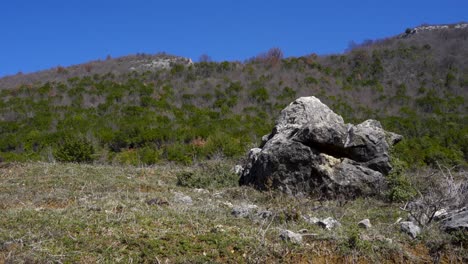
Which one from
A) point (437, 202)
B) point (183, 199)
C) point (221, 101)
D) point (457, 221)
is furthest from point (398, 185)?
point (221, 101)

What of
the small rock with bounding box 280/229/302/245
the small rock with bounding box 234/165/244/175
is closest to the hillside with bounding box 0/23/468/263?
the small rock with bounding box 280/229/302/245

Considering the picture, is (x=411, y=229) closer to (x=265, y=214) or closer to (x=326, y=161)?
(x=265, y=214)

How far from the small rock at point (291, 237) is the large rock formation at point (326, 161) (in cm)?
228

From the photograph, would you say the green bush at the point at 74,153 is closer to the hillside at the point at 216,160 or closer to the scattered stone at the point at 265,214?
the hillside at the point at 216,160

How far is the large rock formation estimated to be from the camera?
22.3ft

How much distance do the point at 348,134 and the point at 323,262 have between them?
11.5 feet

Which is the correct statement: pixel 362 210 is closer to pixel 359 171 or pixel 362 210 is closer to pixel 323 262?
pixel 359 171

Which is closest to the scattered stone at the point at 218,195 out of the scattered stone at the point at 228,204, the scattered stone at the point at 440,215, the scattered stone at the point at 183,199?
the scattered stone at the point at 183,199

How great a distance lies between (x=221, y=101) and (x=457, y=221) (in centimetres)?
1435

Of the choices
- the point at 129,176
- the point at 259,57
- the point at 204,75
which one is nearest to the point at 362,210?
the point at 129,176

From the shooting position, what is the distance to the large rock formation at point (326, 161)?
22.3 ft

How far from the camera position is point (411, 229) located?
4656 millimetres

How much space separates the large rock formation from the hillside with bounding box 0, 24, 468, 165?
3224mm

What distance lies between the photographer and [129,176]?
7.92 meters
